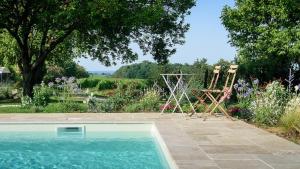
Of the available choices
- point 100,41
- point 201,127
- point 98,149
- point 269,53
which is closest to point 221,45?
point 269,53

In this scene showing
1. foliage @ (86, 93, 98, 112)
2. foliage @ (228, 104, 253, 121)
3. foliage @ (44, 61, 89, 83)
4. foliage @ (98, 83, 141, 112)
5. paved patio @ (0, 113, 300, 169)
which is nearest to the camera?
paved patio @ (0, 113, 300, 169)

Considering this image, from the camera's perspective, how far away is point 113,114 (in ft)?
38.7

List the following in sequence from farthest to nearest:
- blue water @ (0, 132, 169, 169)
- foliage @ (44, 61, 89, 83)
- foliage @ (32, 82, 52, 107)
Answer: foliage @ (44, 61, 89, 83) → foliage @ (32, 82, 52, 107) → blue water @ (0, 132, 169, 169)

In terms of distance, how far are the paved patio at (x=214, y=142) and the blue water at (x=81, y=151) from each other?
405mm

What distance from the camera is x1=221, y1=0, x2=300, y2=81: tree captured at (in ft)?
60.6

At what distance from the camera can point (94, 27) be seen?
1755 cm

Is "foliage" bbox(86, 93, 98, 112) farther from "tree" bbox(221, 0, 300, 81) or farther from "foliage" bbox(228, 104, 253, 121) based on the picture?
"tree" bbox(221, 0, 300, 81)

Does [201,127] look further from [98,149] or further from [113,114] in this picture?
[113,114]

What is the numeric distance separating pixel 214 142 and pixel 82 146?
241 centimetres

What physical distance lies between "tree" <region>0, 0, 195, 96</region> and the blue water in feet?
24.9

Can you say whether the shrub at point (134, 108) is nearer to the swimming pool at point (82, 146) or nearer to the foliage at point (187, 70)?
the foliage at point (187, 70)

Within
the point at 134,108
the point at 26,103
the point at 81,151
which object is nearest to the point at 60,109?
the point at 26,103

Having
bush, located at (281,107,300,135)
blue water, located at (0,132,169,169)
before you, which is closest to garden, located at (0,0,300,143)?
bush, located at (281,107,300,135)

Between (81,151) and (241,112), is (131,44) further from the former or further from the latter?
(81,151)
